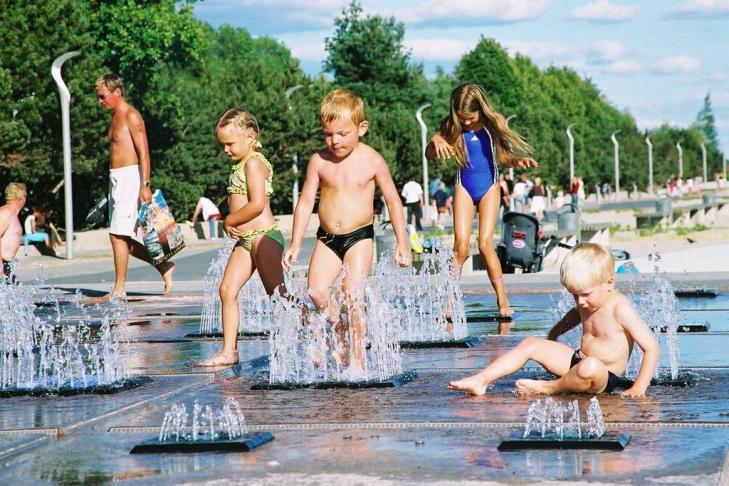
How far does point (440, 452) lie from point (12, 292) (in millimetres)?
6773

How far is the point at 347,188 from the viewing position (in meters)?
7.68

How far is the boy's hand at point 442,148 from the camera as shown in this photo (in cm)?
1020

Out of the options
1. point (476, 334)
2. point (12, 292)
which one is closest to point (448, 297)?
point (476, 334)

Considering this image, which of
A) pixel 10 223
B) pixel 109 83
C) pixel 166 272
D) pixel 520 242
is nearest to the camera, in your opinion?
pixel 109 83

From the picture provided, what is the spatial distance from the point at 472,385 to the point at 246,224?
2384mm

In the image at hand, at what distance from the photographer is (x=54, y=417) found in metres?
6.11

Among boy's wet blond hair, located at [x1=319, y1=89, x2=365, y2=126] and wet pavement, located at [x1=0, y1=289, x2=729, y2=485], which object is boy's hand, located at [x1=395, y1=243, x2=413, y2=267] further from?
boy's wet blond hair, located at [x1=319, y1=89, x2=365, y2=126]

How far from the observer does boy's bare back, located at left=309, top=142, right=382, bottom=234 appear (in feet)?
25.1

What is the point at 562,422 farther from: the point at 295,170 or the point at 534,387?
the point at 295,170

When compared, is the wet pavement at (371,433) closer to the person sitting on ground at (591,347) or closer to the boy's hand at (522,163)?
the person sitting on ground at (591,347)

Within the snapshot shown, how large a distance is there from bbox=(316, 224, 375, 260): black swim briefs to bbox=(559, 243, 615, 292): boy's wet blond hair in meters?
1.57

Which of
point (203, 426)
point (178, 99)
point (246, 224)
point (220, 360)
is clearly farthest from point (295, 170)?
point (203, 426)

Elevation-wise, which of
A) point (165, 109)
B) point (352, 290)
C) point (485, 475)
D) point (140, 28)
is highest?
point (140, 28)

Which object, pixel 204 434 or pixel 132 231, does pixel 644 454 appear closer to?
pixel 204 434
